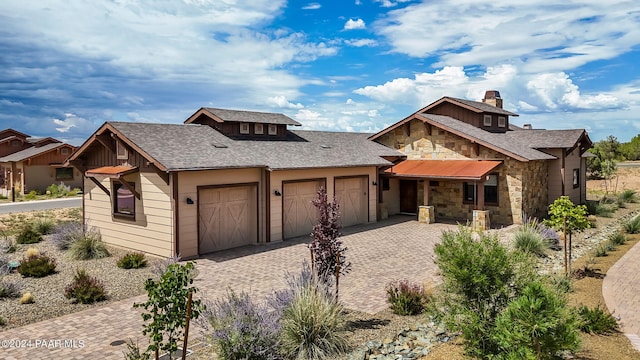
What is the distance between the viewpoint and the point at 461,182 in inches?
917

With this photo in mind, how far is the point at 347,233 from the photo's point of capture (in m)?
20.0

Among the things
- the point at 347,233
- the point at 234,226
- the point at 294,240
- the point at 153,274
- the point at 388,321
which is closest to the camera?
the point at 388,321

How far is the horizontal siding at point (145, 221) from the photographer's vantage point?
15156 millimetres

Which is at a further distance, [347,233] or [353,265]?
[347,233]

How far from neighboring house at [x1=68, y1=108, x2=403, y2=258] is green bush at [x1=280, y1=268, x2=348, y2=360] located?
7948 millimetres

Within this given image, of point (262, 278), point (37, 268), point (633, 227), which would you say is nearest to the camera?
point (262, 278)

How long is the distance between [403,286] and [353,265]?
13.5 feet

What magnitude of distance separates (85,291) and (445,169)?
16543 millimetres

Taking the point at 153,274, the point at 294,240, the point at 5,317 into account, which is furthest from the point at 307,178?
the point at 5,317

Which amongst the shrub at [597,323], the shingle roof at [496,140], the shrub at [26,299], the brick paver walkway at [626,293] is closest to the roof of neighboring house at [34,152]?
the shingle roof at [496,140]

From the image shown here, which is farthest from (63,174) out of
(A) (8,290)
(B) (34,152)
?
(A) (8,290)

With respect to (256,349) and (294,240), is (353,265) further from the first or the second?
(256,349)

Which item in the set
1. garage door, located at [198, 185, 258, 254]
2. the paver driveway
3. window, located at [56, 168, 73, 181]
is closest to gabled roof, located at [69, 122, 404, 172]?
garage door, located at [198, 185, 258, 254]

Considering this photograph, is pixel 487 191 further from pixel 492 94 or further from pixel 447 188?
pixel 492 94
